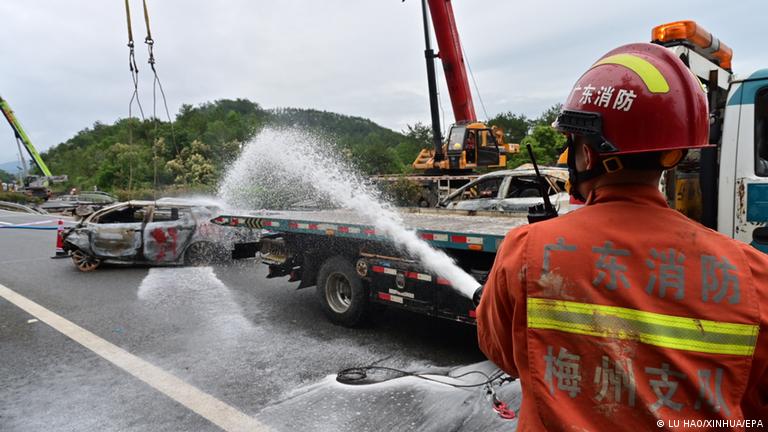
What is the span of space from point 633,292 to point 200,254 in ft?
33.8

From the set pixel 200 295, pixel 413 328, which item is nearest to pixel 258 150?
pixel 200 295

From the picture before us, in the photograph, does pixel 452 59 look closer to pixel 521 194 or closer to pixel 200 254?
pixel 521 194

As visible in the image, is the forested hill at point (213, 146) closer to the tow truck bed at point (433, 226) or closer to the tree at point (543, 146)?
the tree at point (543, 146)

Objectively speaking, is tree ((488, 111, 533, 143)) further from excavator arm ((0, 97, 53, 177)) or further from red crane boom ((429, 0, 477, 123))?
excavator arm ((0, 97, 53, 177))

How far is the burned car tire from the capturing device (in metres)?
10.3

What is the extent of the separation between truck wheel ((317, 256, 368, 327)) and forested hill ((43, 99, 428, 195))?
55.8 ft

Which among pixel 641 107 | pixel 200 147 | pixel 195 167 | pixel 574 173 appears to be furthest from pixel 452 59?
pixel 200 147

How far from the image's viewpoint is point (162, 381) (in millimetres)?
4480

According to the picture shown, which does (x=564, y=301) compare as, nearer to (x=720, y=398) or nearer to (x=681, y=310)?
(x=681, y=310)

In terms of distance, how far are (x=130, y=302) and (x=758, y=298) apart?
8.00m

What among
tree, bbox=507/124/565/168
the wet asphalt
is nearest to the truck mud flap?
the wet asphalt

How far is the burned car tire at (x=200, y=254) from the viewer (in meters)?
10.3

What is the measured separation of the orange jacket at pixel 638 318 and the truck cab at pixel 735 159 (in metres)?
2.93

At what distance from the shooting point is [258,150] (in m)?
10.1
